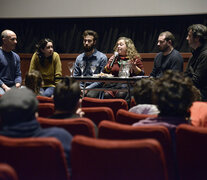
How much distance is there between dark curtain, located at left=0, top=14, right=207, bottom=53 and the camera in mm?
5320

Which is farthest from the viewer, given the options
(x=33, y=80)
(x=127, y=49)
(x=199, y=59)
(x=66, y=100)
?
(x=127, y=49)

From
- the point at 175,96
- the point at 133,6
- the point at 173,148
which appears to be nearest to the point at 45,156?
the point at 173,148

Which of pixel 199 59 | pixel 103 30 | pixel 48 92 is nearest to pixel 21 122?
pixel 199 59

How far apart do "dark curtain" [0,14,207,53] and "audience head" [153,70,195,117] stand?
13.4ft

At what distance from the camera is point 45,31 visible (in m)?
5.91

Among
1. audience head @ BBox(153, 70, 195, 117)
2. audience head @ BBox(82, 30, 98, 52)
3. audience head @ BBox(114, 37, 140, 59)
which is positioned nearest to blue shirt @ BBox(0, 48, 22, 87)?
audience head @ BBox(82, 30, 98, 52)

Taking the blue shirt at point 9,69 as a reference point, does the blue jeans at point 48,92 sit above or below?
below

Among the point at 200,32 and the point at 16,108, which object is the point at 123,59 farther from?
the point at 16,108

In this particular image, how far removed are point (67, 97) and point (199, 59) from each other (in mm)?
2043

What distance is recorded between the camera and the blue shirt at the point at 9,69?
13.2ft

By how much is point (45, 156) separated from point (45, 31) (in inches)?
205

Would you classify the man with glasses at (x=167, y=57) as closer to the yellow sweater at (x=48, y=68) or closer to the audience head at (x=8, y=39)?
the yellow sweater at (x=48, y=68)

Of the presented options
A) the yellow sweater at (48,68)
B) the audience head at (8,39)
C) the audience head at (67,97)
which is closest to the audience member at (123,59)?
the yellow sweater at (48,68)

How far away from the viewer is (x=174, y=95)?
142cm
